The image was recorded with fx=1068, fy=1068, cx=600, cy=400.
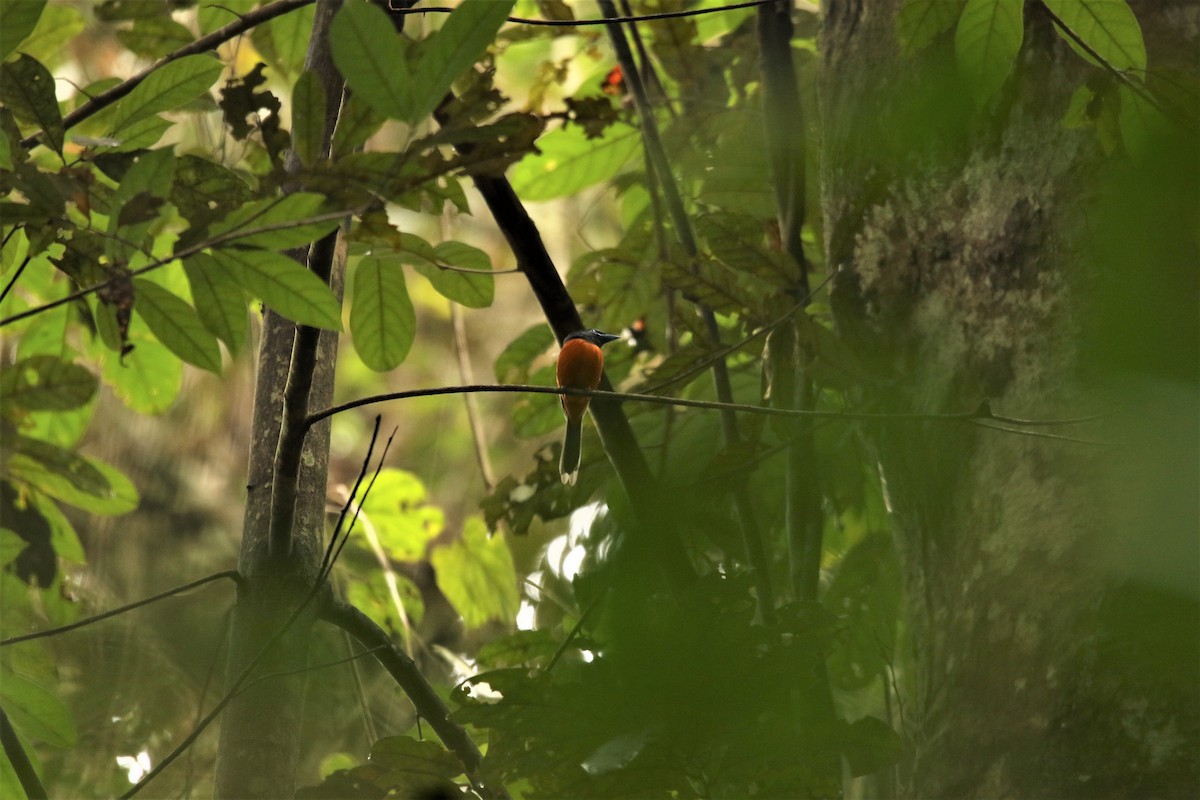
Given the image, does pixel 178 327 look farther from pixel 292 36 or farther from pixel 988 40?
pixel 292 36

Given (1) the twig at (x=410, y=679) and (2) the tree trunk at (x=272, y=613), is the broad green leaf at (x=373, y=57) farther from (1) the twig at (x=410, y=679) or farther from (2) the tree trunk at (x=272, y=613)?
(1) the twig at (x=410, y=679)

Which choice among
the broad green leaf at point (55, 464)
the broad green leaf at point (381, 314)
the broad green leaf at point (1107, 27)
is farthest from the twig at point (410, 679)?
the broad green leaf at point (1107, 27)

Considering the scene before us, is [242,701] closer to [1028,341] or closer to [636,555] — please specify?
[636,555]

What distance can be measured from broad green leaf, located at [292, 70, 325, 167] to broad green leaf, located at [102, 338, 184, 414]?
1585 millimetres

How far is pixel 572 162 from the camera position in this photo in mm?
2803

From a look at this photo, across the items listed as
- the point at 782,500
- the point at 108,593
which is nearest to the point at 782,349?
the point at 782,500

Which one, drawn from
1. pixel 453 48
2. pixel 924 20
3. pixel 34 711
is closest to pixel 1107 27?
pixel 924 20

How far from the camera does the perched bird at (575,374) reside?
2.17 meters

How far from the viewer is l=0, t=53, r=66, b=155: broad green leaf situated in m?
1.34

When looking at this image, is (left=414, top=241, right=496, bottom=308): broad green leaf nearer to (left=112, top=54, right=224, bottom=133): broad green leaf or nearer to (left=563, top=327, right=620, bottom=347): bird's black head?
(left=563, top=327, right=620, bottom=347): bird's black head

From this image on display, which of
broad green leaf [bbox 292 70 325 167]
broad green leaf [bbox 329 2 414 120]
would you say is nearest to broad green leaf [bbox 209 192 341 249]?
broad green leaf [bbox 292 70 325 167]

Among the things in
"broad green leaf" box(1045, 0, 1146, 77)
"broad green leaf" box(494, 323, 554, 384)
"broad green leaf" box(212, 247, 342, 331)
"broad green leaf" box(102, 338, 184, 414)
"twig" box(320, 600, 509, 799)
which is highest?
"broad green leaf" box(102, 338, 184, 414)

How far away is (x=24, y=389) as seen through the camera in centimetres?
220

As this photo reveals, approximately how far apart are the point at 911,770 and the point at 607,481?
817 mm
